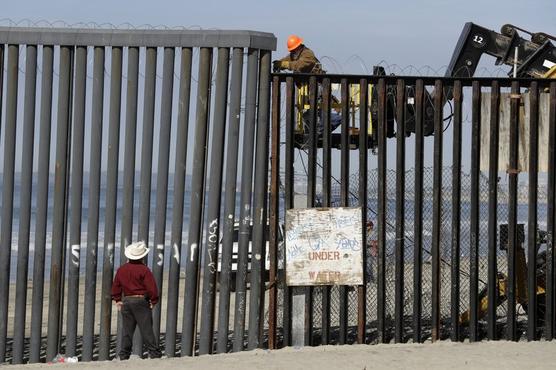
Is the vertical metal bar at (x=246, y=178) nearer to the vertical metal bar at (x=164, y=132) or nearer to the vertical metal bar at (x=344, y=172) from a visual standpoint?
the vertical metal bar at (x=164, y=132)

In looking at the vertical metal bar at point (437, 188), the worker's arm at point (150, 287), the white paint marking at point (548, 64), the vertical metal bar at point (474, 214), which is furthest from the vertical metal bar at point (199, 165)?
the white paint marking at point (548, 64)

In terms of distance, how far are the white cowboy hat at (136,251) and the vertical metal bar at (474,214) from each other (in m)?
3.73

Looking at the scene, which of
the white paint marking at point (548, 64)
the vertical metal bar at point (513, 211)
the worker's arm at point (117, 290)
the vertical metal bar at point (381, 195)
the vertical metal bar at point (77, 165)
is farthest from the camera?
the white paint marking at point (548, 64)

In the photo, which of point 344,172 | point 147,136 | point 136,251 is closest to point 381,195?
point 344,172

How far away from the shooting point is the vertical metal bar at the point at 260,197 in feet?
39.0

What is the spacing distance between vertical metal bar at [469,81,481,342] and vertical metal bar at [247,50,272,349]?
93.8 inches

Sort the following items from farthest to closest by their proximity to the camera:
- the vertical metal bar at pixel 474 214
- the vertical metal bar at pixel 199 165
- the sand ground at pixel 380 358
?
the vertical metal bar at pixel 474 214
the vertical metal bar at pixel 199 165
the sand ground at pixel 380 358

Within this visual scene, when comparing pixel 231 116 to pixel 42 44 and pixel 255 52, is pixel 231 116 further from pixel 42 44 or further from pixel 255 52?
pixel 42 44

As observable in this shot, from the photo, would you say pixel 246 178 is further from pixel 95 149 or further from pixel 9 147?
pixel 9 147

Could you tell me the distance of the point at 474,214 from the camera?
12094 millimetres

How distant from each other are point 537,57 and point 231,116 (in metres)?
4.80

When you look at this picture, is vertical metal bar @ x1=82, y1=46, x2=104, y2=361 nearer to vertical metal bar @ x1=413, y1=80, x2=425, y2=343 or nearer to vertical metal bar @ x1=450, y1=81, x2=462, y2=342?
vertical metal bar @ x1=413, y1=80, x2=425, y2=343

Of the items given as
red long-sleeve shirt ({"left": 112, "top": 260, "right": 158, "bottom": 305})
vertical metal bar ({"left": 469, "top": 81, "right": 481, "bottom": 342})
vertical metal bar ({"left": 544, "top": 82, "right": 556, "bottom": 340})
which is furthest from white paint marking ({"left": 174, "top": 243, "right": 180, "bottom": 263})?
vertical metal bar ({"left": 544, "top": 82, "right": 556, "bottom": 340})

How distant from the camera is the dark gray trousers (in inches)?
447
